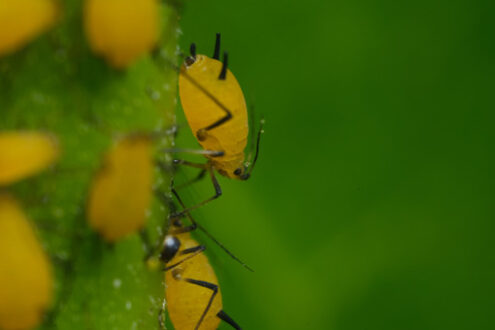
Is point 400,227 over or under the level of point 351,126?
under

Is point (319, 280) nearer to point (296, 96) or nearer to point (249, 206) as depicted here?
point (249, 206)

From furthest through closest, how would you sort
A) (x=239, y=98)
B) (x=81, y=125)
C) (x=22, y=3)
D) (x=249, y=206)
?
(x=249, y=206), (x=239, y=98), (x=81, y=125), (x=22, y=3)

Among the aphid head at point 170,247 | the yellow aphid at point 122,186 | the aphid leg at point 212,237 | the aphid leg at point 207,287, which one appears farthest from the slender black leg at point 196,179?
the yellow aphid at point 122,186

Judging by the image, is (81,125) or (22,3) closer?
(22,3)

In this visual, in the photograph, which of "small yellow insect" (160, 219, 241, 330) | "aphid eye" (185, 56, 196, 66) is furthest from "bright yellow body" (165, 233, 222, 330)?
"aphid eye" (185, 56, 196, 66)

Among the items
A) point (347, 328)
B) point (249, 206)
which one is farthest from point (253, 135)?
point (347, 328)
